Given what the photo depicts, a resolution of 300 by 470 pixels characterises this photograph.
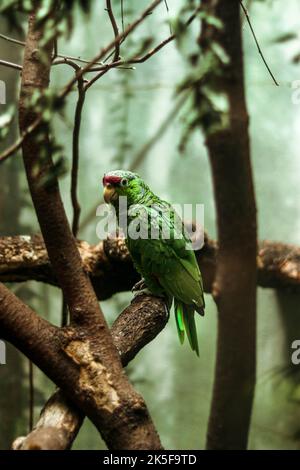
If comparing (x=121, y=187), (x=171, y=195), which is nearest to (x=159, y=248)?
(x=121, y=187)

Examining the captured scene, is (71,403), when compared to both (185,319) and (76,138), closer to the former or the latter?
(185,319)

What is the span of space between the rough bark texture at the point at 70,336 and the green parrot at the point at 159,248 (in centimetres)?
30

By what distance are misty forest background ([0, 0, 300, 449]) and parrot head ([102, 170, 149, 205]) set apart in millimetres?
745

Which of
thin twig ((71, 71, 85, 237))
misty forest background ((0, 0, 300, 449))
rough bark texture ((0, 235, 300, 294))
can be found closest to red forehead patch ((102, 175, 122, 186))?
thin twig ((71, 71, 85, 237))

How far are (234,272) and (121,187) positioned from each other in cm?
59

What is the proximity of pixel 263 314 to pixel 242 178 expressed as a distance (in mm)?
858

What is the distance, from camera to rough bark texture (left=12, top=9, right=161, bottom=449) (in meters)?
1.10

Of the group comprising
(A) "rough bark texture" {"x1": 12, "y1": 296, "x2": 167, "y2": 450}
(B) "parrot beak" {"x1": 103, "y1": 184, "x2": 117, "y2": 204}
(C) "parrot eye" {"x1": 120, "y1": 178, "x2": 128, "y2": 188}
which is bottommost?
(A) "rough bark texture" {"x1": 12, "y1": 296, "x2": 167, "y2": 450}

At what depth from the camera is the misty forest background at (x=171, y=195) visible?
231 centimetres

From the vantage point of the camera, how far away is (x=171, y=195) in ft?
8.20

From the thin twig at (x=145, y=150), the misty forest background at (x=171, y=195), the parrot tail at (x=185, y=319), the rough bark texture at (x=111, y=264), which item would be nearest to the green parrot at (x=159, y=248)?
the parrot tail at (x=185, y=319)

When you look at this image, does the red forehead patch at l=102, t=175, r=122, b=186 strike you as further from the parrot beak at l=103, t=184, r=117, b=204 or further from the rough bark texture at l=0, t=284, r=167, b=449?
the rough bark texture at l=0, t=284, r=167, b=449
